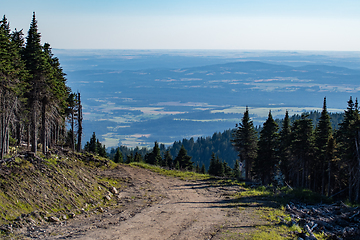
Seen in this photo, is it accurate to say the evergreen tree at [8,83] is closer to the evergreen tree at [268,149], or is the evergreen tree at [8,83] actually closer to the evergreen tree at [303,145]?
the evergreen tree at [268,149]

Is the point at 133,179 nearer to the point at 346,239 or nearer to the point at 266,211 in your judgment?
the point at 266,211

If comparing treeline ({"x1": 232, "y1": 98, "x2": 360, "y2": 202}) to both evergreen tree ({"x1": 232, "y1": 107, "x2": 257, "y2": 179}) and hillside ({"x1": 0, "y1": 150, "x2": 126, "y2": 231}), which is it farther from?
hillside ({"x1": 0, "y1": 150, "x2": 126, "y2": 231})

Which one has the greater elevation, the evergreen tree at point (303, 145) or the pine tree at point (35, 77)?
the pine tree at point (35, 77)

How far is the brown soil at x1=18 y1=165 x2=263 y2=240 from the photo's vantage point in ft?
56.1

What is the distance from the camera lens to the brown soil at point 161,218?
56.1ft

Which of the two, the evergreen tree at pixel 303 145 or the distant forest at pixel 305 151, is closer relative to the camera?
the distant forest at pixel 305 151

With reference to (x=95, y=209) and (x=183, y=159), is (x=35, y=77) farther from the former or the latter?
(x=183, y=159)

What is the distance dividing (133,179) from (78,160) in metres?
6.40

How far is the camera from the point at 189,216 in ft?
71.0

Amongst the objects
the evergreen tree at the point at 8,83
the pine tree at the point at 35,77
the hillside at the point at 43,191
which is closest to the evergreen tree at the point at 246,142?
the hillside at the point at 43,191

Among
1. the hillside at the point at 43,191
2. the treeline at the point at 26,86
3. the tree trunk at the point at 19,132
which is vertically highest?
the treeline at the point at 26,86

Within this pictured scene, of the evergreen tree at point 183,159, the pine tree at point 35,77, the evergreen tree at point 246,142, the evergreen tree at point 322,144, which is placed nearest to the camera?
the pine tree at point 35,77

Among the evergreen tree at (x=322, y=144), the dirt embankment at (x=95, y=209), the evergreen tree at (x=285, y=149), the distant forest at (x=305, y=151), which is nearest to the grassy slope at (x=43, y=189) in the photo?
the dirt embankment at (x=95, y=209)

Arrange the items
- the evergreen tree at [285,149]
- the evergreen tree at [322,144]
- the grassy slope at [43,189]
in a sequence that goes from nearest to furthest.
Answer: the grassy slope at [43,189] → the evergreen tree at [322,144] → the evergreen tree at [285,149]
